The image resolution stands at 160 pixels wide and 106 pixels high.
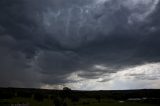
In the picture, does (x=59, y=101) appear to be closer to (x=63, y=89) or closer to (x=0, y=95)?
(x=63, y=89)

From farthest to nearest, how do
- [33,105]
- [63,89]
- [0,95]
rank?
[0,95], [33,105], [63,89]

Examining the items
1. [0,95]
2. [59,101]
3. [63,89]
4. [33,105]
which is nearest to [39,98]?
[33,105]

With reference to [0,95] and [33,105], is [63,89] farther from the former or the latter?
[0,95]

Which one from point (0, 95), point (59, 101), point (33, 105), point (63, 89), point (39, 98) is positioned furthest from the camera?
point (0, 95)

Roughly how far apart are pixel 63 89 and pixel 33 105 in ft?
112

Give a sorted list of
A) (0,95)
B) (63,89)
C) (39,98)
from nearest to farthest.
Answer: (63,89)
(39,98)
(0,95)

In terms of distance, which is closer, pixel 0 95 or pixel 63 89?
pixel 63 89

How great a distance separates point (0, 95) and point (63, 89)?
104 meters

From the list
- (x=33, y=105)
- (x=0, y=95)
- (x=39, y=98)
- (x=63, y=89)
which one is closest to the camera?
(x=63, y=89)

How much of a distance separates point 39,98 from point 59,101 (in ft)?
234

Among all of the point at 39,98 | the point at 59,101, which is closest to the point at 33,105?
the point at 39,98

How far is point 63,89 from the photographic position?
83250mm

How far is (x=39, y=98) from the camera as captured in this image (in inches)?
5586

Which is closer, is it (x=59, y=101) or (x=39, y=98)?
(x=59, y=101)
